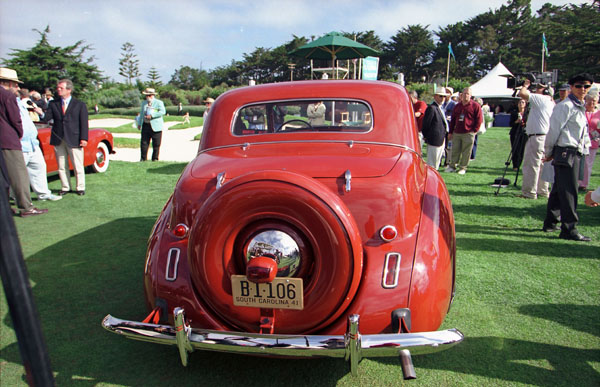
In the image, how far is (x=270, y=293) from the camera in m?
2.14

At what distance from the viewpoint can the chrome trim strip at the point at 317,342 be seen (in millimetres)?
1945

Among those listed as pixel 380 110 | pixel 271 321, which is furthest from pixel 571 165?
pixel 271 321

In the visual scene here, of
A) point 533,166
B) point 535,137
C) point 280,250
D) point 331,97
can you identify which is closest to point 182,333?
point 280,250

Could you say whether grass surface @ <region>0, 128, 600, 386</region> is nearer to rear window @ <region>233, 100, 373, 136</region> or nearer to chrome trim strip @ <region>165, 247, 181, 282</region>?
chrome trim strip @ <region>165, 247, 181, 282</region>

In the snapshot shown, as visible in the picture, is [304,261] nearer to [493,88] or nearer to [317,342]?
[317,342]

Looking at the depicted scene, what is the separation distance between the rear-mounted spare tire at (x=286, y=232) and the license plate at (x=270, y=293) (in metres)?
0.05

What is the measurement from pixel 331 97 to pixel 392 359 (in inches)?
79.7

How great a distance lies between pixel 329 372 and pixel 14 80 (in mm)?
6471

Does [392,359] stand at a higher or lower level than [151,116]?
lower

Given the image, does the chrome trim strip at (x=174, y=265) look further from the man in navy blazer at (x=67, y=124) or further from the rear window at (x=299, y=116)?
the man in navy blazer at (x=67, y=124)

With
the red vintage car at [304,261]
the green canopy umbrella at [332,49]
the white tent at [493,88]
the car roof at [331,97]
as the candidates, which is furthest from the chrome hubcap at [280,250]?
the white tent at [493,88]

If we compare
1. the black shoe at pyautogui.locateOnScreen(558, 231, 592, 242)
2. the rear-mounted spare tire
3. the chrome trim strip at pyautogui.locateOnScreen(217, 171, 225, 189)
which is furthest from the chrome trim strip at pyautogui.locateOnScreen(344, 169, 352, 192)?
the black shoe at pyautogui.locateOnScreen(558, 231, 592, 242)

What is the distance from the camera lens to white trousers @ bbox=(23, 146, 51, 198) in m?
6.67

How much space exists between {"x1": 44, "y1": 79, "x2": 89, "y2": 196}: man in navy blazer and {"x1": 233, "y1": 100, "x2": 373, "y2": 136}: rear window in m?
4.68
